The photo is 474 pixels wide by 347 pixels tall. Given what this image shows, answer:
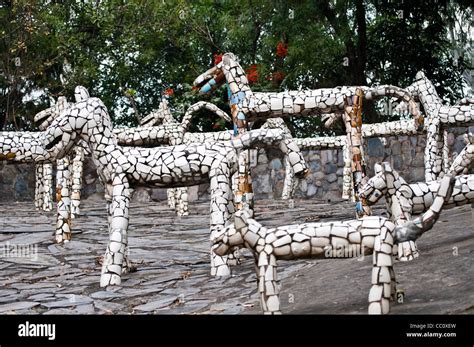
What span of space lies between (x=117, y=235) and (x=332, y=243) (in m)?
2.81

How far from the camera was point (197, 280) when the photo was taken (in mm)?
6715

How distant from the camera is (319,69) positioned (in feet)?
54.8

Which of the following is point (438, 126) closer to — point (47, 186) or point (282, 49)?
point (47, 186)

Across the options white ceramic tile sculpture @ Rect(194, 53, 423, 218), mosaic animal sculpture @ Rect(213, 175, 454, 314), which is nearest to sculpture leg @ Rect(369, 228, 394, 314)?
mosaic animal sculpture @ Rect(213, 175, 454, 314)

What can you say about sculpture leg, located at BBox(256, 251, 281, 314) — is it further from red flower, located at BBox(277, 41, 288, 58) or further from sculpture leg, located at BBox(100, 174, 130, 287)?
red flower, located at BBox(277, 41, 288, 58)

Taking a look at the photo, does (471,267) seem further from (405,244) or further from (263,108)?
(263,108)

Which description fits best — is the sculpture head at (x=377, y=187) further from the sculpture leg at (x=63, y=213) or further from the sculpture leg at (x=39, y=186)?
the sculpture leg at (x=39, y=186)

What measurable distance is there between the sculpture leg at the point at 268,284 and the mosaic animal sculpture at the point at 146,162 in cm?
221

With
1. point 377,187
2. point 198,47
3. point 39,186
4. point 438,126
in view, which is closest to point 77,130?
point 377,187

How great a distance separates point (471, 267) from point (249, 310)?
63.7 inches

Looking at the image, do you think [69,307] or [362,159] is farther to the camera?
[362,159]

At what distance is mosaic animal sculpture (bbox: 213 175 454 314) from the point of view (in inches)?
176
